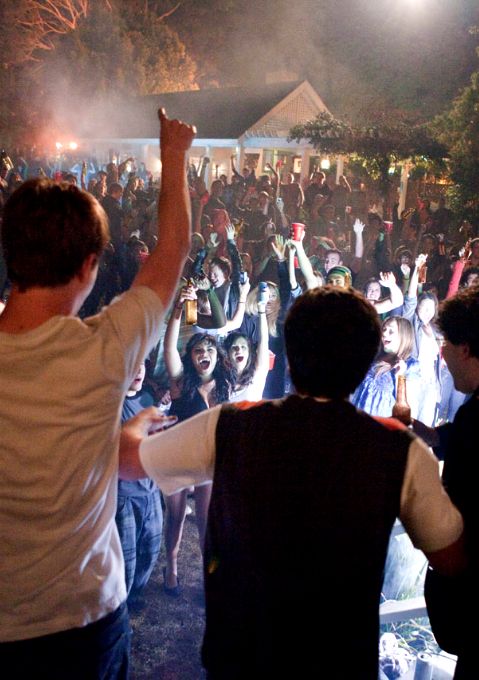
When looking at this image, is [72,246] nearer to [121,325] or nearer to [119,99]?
[121,325]

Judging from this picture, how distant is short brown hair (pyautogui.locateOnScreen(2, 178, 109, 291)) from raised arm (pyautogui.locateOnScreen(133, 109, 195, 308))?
0.50ft

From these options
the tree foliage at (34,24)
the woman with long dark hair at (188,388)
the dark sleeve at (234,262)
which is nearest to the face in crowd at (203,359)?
the woman with long dark hair at (188,388)

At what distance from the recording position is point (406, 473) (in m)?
1.17

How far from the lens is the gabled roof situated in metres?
17.6

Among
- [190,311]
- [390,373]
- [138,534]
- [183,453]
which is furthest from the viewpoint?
[390,373]

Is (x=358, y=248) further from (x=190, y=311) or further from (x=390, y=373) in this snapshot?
(x=190, y=311)

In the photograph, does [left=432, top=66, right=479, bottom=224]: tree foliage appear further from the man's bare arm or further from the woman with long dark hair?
the man's bare arm

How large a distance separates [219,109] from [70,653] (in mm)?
19449

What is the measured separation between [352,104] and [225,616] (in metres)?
26.6

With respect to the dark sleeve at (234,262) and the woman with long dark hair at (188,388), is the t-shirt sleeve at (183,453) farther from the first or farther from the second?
the dark sleeve at (234,262)

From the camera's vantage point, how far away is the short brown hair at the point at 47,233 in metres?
1.16

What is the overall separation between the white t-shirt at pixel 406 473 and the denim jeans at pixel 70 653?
33cm

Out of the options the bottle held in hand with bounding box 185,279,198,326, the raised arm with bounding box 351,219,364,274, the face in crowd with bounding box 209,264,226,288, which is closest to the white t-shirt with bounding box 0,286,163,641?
the bottle held in hand with bounding box 185,279,198,326

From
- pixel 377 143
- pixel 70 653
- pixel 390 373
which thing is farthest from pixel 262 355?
pixel 377 143
